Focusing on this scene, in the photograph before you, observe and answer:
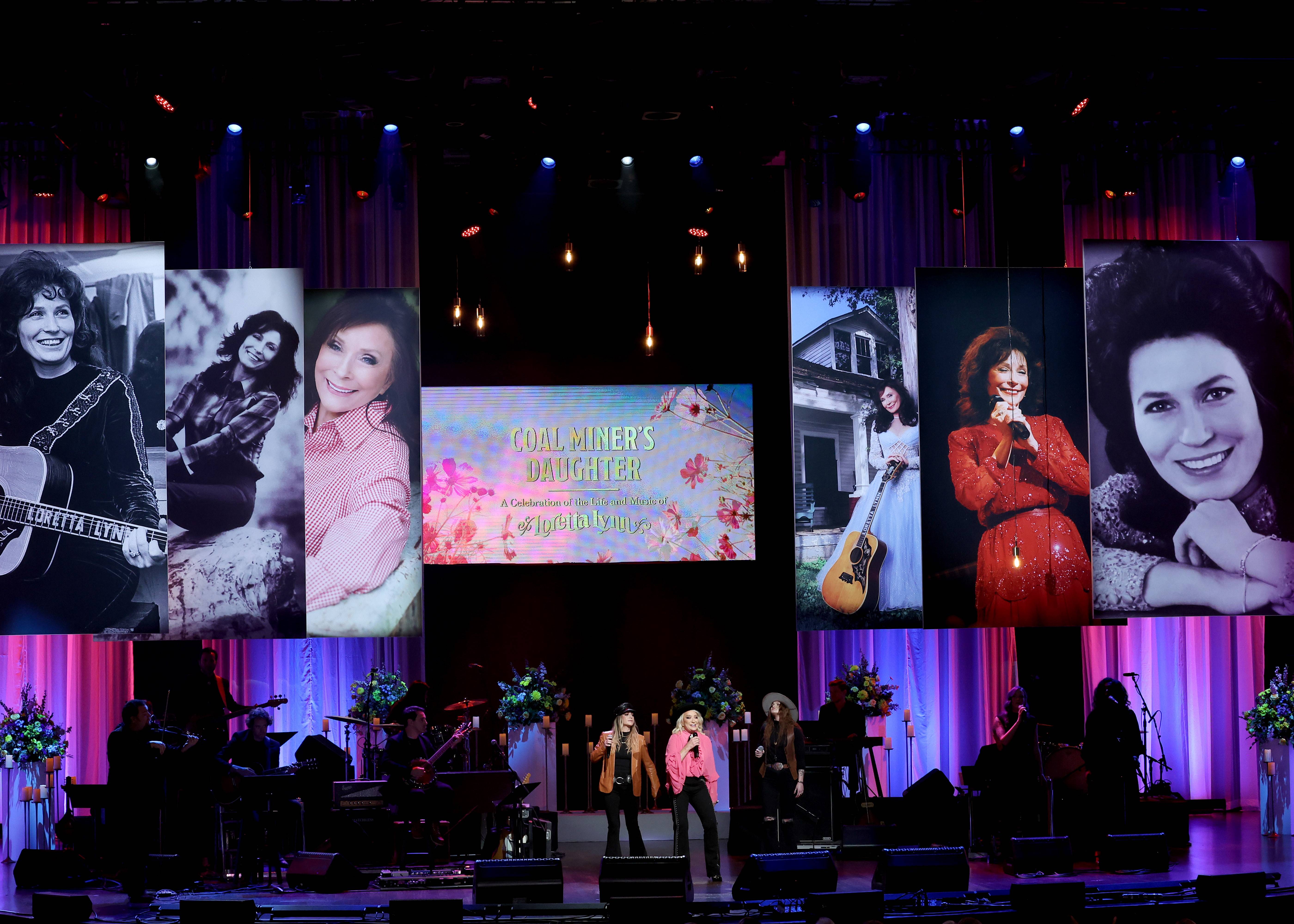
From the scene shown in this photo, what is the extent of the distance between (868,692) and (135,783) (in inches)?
282

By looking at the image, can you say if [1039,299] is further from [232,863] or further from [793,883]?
[232,863]

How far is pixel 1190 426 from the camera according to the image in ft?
42.7

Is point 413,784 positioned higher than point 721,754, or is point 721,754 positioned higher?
point 413,784

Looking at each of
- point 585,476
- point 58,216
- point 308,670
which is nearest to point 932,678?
point 585,476

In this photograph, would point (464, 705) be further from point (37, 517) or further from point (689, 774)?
point (37, 517)

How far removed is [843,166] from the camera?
40.7 feet

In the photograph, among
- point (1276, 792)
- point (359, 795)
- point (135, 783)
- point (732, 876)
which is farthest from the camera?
point (1276, 792)

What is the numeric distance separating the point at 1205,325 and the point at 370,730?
9.66 meters

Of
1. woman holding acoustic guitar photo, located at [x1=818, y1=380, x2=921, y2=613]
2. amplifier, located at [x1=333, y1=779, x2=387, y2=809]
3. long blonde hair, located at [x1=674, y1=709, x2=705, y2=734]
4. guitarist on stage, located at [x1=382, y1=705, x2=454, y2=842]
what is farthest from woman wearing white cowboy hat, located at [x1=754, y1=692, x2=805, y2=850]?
amplifier, located at [x1=333, y1=779, x2=387, y2=809]

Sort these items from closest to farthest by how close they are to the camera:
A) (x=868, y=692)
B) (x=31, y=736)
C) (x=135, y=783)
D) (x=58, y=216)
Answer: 1. (x=135, y=783)
2. (x=31, y=736)
3. (x=868, y=692)
4. (x=58, y=216)

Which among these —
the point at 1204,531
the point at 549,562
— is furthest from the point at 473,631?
the point at 1204,531

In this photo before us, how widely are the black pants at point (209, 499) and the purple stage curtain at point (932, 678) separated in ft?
20.2

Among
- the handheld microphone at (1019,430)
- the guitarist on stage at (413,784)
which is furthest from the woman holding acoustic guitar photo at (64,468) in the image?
the handheld microphone at (1019,430)

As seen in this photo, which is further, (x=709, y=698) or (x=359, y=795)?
(x=709, y=698)
